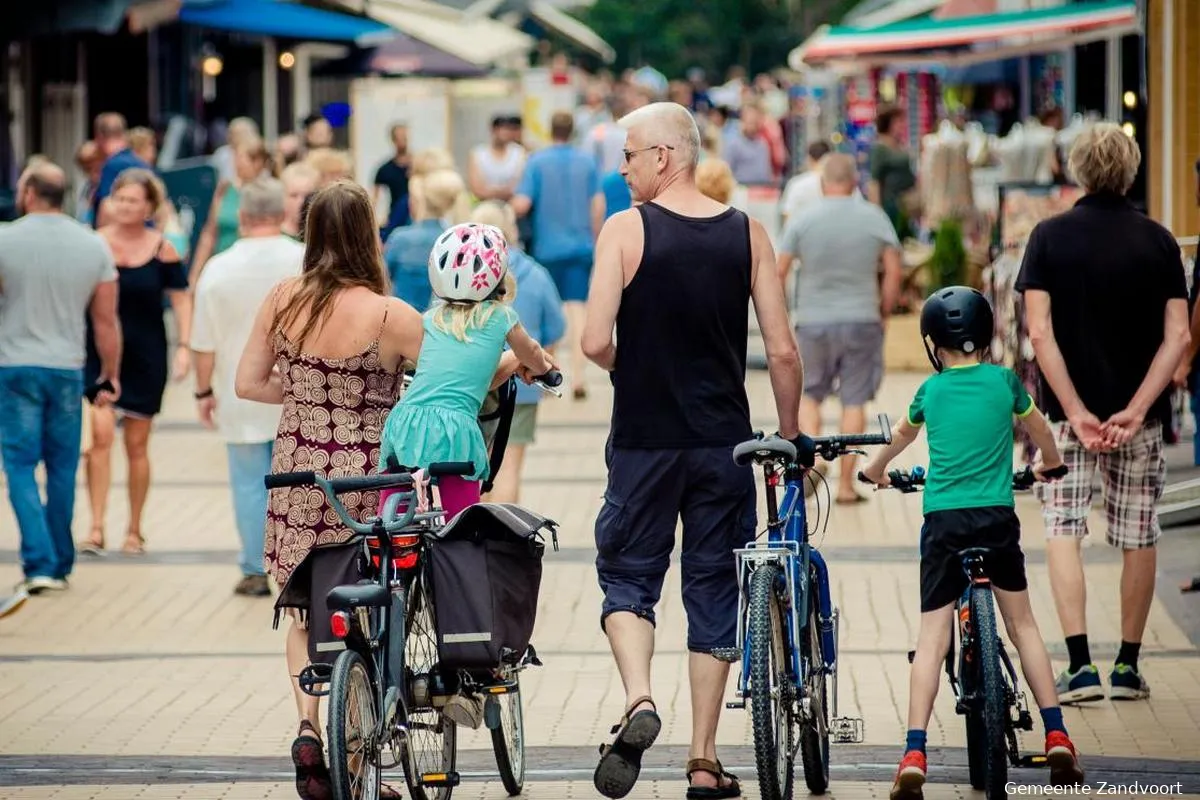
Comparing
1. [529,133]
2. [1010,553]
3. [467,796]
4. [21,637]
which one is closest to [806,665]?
[1010,553]

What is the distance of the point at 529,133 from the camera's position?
3030cm

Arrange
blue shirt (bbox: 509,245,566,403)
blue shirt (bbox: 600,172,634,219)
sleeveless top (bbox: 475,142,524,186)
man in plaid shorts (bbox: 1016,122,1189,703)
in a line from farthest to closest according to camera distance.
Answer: sleeveless top (bbox: 475,142,524,186) < blue shirt (bbox: 600,172,634,219) < blue shirt (bbox: 509,245,566,403) < man in plaid shorts (bbox: 1016,122,1189,703)

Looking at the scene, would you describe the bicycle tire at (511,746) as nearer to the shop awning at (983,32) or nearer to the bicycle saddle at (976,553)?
the bicycle saddle at (976,553)

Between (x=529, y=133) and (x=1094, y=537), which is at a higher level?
(x=529, y=133)

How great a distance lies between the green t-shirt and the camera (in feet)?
21.0

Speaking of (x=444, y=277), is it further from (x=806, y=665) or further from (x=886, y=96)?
(x=886, y=96)

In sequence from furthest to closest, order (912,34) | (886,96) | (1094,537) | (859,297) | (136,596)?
(886,96)
(912,34)
(859,297)
(1094,537)
(136,596)

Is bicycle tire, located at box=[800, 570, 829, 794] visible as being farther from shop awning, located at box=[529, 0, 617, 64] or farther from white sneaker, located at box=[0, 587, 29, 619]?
shop awning, located at box=[529, 0, 617, 64]

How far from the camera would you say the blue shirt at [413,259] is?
11688mm

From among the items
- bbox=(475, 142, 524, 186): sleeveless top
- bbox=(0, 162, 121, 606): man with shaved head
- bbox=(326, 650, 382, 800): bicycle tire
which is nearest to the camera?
bbox=(326, 650, 382, 800): bicycle tire

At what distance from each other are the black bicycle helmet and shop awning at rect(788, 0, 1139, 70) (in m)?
8.40

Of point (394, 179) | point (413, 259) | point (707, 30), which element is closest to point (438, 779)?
point (413, 259)

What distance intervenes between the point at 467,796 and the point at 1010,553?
1.72 m

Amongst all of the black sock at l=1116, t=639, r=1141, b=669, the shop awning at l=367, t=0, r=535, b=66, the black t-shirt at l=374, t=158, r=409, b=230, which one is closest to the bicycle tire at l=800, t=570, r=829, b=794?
the black sock at l=1116, t=639, r=1141, b=669
